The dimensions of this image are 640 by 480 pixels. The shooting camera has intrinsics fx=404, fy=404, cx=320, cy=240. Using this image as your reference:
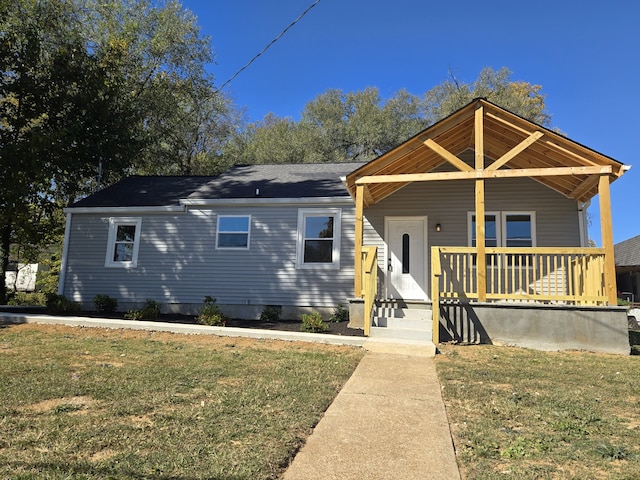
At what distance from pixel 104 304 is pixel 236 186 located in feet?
16.1

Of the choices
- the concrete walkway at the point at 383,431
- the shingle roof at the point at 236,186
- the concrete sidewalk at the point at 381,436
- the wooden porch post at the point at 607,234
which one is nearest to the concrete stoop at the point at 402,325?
the concrete walkway at the point at 383,431

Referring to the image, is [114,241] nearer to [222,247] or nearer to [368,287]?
[222,247]

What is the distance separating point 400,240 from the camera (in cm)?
1039

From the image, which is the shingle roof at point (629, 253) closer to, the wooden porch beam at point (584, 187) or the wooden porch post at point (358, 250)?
the wooden porch beam at point (584, 187)

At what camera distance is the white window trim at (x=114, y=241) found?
1155 cm

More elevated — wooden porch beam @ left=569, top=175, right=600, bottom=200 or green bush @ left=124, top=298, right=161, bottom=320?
wooden porch beam @ left=569, top=175, right=600, bottom=200

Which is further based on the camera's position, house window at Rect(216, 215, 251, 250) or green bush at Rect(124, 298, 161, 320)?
house window at Rect(216, 215, 251, 250)

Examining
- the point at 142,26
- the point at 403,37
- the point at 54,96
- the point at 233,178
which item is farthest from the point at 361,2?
the point at 142,26

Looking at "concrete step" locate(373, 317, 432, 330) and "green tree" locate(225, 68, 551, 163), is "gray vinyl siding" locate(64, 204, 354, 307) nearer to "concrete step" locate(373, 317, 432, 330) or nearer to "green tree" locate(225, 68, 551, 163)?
"concrete step" locate(373, 317, 432, 330)

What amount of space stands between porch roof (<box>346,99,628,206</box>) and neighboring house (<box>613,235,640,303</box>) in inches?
673

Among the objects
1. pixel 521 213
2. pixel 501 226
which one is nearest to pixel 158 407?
pixel 501 226

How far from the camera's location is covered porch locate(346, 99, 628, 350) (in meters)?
7.41

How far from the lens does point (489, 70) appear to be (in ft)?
85.5

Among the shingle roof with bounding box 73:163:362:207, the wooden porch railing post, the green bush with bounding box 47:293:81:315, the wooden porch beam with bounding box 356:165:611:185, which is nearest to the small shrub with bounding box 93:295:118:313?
the green bush with bounding box 47:293:81:315
